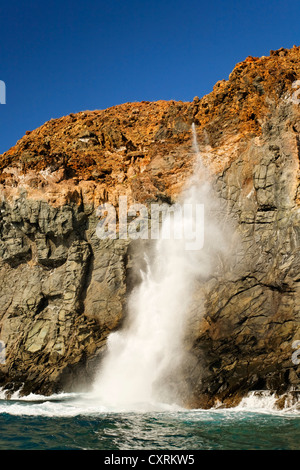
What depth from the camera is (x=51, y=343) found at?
2875 cm

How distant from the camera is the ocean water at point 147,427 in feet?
49.9

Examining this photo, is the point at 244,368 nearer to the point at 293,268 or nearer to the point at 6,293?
the point at 293,268

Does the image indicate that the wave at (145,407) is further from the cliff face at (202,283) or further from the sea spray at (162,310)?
the sea spray at (162,310)

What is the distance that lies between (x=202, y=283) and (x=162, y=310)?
11.7 feet

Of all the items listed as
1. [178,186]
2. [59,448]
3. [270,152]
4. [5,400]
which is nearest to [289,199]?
[270,152]

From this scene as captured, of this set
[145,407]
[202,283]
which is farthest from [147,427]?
[202,283]

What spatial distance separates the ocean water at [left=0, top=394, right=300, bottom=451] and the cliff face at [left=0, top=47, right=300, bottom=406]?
252cm

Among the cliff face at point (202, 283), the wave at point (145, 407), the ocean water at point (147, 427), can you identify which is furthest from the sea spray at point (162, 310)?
the ocean water at point (147, 427)

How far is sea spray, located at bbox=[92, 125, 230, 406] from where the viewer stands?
83.5 feet

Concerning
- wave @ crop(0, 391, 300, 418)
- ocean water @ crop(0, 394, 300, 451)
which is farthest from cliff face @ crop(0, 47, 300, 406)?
ocean water @ crop(0, 394, 300, 451)

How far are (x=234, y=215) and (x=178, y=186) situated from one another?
5460mm

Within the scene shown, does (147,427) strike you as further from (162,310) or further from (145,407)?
(162,310)

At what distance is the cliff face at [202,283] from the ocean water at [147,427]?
252cm

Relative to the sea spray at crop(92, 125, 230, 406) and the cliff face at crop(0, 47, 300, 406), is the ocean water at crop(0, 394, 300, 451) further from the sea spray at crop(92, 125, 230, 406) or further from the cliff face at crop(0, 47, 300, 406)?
the sea spray at crop(92, 125, 230, 406)
